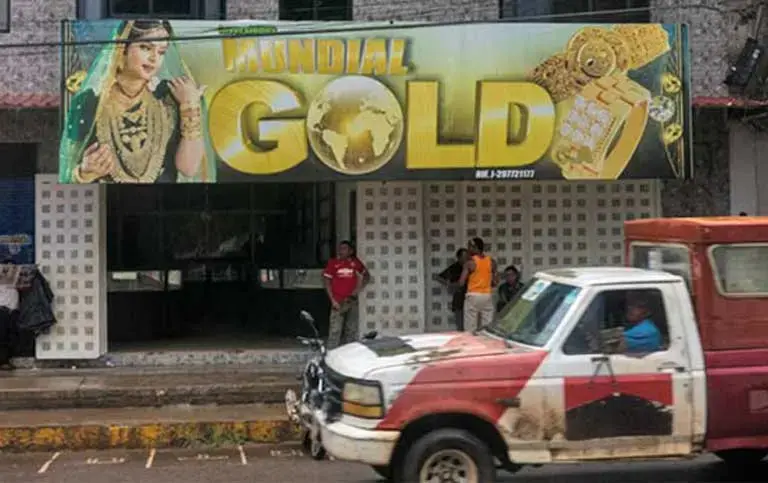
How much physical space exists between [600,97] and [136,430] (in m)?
6.88

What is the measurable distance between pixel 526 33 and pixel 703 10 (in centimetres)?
313

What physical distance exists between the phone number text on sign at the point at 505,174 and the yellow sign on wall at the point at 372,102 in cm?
2

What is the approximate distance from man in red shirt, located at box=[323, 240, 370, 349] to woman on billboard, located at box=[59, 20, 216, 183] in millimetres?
2238

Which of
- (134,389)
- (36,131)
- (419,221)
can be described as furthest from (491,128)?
(36,131)

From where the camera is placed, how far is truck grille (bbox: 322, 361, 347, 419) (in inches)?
274

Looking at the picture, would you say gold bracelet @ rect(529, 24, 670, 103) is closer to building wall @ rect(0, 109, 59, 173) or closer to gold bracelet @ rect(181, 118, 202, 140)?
gold bracelet @ rect(181, 118, 202, 140)

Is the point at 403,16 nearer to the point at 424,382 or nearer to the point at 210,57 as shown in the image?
the point at 210,57

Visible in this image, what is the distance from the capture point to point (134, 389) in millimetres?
11492

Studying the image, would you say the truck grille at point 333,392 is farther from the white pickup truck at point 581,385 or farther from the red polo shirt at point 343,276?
the red polo shirt at point 343,276

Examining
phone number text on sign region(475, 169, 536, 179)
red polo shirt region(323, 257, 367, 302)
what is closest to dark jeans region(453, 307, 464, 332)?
red polo shirt region(323, 257, 367, 302)

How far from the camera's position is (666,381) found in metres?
7.00

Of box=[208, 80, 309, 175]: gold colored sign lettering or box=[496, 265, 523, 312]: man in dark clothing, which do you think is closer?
box=[208, 80, 309, 175]: gold colored sign lettering

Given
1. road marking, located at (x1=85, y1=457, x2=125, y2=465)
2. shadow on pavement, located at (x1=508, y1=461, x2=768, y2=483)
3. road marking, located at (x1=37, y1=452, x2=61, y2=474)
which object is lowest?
road marking, located at (x1=37, y1=452, x2=61, y2=474)

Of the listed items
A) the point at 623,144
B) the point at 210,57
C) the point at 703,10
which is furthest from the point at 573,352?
the point at 703,10
